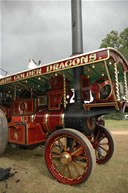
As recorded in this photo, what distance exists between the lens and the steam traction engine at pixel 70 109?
2.66m

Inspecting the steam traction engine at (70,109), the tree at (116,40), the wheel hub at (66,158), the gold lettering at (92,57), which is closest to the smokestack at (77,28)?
the steam traction engine at (70,109)

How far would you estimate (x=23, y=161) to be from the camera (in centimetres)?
395

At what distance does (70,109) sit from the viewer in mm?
3383

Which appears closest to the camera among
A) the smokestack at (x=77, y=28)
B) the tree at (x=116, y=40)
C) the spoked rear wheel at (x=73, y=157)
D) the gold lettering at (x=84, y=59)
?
the spoked rear wheel at (x=73, y=157)

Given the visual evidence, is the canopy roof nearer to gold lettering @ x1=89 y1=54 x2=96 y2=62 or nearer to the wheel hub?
gold lettering @ x1=89 y1=54 x2=96 y2=62

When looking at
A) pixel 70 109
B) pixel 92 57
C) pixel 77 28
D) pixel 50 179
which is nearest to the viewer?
pixel 92 57

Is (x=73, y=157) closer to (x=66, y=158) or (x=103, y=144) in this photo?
(x=66, y=158)

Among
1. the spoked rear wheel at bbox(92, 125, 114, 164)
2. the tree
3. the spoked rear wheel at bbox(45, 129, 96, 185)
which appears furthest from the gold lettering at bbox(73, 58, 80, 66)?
the tree

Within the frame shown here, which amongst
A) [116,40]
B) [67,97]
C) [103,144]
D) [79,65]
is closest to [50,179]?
[103,144]

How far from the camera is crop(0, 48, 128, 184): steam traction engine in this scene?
2.66 metres

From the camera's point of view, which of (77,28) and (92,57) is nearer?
(92,57)

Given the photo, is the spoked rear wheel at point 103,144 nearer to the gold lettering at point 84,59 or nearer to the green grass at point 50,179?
the green grass at point 50,179

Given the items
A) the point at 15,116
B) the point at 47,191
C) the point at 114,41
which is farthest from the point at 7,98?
the point at 114,41

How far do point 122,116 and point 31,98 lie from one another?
1821cm
